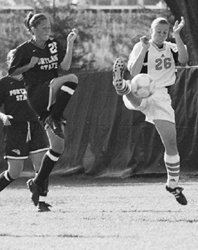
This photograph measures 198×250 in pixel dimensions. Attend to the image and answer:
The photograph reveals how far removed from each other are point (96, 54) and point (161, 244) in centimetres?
1958

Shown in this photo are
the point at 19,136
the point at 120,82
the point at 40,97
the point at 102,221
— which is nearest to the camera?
the point at 102,221

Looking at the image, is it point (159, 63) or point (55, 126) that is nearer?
point (55, 126)

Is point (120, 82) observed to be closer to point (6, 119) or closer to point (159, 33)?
point (159, 33)

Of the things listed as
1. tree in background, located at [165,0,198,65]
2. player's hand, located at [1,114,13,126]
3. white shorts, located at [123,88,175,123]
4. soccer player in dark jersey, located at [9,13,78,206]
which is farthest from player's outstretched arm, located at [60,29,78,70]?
tree in background, located at [165,0,198,65]

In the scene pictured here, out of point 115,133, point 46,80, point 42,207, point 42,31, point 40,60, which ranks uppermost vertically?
point 42,31

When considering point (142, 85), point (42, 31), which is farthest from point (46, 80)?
point (142, 85)

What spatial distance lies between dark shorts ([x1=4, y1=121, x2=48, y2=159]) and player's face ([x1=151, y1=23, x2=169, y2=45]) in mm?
1673

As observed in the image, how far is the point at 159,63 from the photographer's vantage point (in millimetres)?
9375

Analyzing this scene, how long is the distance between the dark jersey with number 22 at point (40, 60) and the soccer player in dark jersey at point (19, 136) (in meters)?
0.95

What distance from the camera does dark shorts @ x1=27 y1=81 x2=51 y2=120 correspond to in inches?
345

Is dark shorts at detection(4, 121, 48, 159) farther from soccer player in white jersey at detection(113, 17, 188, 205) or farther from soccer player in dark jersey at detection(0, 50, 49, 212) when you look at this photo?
soccer player in white jersey at detection(113, 17, 188, 205)

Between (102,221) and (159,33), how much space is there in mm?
2282

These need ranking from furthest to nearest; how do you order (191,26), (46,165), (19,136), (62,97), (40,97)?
(191,26) → (19,136) → (46,165) → (40,97) → (62,97)

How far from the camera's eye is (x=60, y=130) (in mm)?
8703
